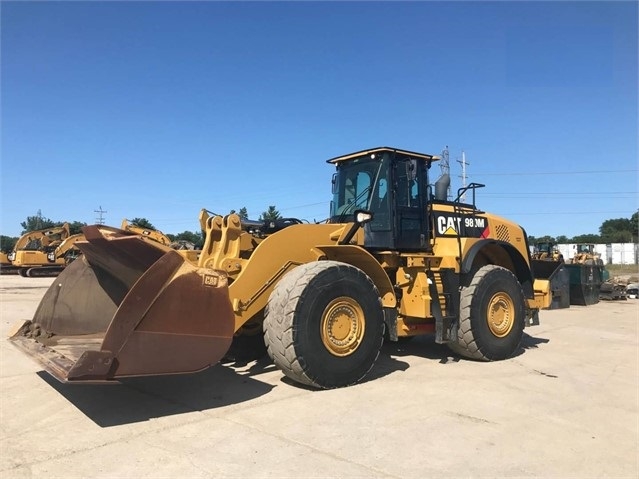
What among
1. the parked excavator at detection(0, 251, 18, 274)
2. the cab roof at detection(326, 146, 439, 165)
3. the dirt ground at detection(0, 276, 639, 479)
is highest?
the cab roof at detection(326, 146, 439, 165)

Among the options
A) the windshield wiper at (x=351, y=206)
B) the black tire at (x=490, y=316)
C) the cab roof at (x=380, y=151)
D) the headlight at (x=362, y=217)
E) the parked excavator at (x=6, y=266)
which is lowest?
the black tire at (x=490, y=316)

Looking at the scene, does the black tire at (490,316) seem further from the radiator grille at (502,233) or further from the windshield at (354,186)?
the windshield at (354,186)

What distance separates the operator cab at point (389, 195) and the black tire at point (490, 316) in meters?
1.04

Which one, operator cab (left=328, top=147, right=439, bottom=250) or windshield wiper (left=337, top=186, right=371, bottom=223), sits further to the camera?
windshield wiper (left=337, top=186, right=371, bottom=223)

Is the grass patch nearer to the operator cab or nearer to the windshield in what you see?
the operator cab

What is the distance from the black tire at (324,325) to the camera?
5.27 meters

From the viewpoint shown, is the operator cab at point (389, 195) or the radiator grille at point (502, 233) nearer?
the operator cab at point (389, 195)

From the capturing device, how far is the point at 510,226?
9.22 m

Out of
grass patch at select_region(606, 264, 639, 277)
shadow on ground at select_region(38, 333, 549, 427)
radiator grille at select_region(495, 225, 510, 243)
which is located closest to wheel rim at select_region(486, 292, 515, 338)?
radiator grille at select_region(495, 225, 510, 243)

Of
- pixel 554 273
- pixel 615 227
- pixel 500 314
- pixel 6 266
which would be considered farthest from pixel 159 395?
pixel 615 227

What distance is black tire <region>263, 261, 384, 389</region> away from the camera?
17.3 feet

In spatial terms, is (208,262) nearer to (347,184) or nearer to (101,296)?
(101,296)

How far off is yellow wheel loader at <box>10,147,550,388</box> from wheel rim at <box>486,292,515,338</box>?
0.09 feet

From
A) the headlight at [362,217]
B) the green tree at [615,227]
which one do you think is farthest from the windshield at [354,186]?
the green tree at [615,227]
